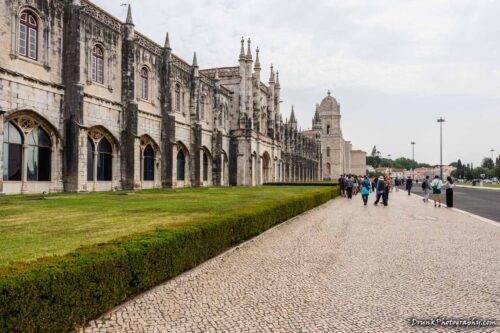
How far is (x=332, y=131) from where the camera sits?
104812 millimetres

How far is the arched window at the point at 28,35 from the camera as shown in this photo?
739 inches

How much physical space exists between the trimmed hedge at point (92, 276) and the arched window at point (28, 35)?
15.6 meters

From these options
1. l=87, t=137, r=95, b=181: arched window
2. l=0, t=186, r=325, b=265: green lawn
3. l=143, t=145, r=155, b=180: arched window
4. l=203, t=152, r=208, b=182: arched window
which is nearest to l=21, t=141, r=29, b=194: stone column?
l=87, t=137, r=95, b=181: arched window

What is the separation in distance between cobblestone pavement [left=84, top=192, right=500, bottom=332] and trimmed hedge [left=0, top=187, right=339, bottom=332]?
23cm

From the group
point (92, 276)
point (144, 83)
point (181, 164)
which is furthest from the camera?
point (181, 164)

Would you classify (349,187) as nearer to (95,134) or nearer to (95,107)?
(95,134)

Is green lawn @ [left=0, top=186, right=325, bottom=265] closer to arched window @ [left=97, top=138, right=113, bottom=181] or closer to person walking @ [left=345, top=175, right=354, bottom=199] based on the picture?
arched window @ [left=97, top=138, right=113, bottom=181]

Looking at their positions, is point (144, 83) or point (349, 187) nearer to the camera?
point (144, 83)

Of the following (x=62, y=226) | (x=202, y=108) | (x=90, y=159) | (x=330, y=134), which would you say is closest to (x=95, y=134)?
(x=90, y=159)

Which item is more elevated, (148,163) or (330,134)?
(330,134)

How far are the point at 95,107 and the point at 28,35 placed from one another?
5.16 m

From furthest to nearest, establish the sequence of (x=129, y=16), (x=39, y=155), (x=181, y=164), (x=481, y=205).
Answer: (x=181, y=164) → (x=129, y=16) → (x=481, y=205) → (x=39, y=155)

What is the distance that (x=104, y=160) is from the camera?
79.9 feet

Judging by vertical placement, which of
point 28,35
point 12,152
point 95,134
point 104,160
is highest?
point 28,35
